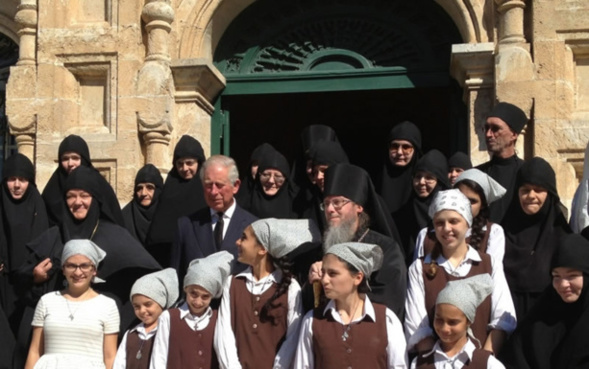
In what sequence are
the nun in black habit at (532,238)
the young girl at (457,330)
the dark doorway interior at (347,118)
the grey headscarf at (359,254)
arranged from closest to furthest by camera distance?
the young girl at (457,330) → the grey headscarf at (359,254) → the nun in black habit at (532,238) → the dark doorway interior at (347,118)

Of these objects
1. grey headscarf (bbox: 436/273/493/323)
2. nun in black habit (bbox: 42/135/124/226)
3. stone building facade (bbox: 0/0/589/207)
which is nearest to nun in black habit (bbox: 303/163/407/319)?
grey headscarf (bbox: 436/273/493/323)

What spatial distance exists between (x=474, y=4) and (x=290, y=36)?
1840mm

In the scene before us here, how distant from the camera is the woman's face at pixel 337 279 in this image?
19.3 feet

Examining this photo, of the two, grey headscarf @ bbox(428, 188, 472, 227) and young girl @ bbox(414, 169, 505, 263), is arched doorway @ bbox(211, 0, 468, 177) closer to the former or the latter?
young girl @ bbox(414, 169, 505, 263)

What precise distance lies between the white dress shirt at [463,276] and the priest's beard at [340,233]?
41cm

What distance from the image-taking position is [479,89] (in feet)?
30.8

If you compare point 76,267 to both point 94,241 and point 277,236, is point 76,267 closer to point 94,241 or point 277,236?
point 94,241

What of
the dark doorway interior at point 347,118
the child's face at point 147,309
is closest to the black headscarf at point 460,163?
the child's face at point 147,309

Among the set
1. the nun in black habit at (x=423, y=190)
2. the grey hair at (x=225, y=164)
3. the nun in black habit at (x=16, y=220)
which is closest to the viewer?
the grey hair at (x=225, y=164)

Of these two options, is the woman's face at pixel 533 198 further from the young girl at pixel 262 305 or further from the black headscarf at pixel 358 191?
the young girl at pixel 262 305

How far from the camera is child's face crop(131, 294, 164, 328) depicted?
6.63 m

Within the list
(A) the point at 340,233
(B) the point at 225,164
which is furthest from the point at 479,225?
(B) the point at 225,164

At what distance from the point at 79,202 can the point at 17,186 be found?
0.69m

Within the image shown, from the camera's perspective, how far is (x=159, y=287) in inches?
262
